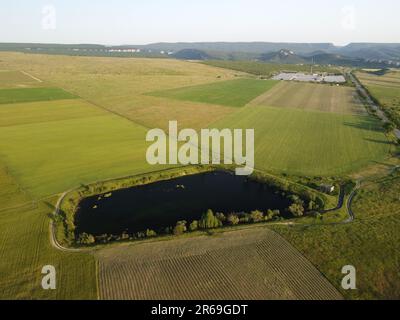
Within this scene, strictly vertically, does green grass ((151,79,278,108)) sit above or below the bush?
above

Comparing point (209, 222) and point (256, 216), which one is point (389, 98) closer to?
point (256, 216)

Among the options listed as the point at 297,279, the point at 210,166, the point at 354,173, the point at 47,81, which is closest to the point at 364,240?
the point at 297,279

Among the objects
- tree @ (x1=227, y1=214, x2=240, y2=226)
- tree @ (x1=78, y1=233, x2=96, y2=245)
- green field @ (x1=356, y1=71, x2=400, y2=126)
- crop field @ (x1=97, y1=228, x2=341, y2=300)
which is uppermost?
green field @ (x1=356, y1=71, x2=400, y2=126)

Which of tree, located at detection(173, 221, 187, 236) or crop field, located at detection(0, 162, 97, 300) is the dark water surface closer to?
tree, located at detection(173, 221, 187, 236)

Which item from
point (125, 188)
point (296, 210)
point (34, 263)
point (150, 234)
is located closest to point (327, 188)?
point (296, 210)

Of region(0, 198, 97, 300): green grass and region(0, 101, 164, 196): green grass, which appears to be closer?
region(0, 198, 97, 300): green grass

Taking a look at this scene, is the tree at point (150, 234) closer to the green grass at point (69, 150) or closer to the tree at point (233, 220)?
the tree at point (233, 220)

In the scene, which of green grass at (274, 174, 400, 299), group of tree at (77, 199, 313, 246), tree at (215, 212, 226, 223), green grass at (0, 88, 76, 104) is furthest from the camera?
green grass at (0, 88, 76, 104)

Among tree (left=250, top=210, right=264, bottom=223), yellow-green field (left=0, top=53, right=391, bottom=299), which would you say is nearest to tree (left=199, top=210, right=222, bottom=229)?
yellow-green field (left=0, top=53, right=391, bottom=299)

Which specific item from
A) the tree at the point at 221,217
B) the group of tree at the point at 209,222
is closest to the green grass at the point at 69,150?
the group of tree at the point at 209,222
